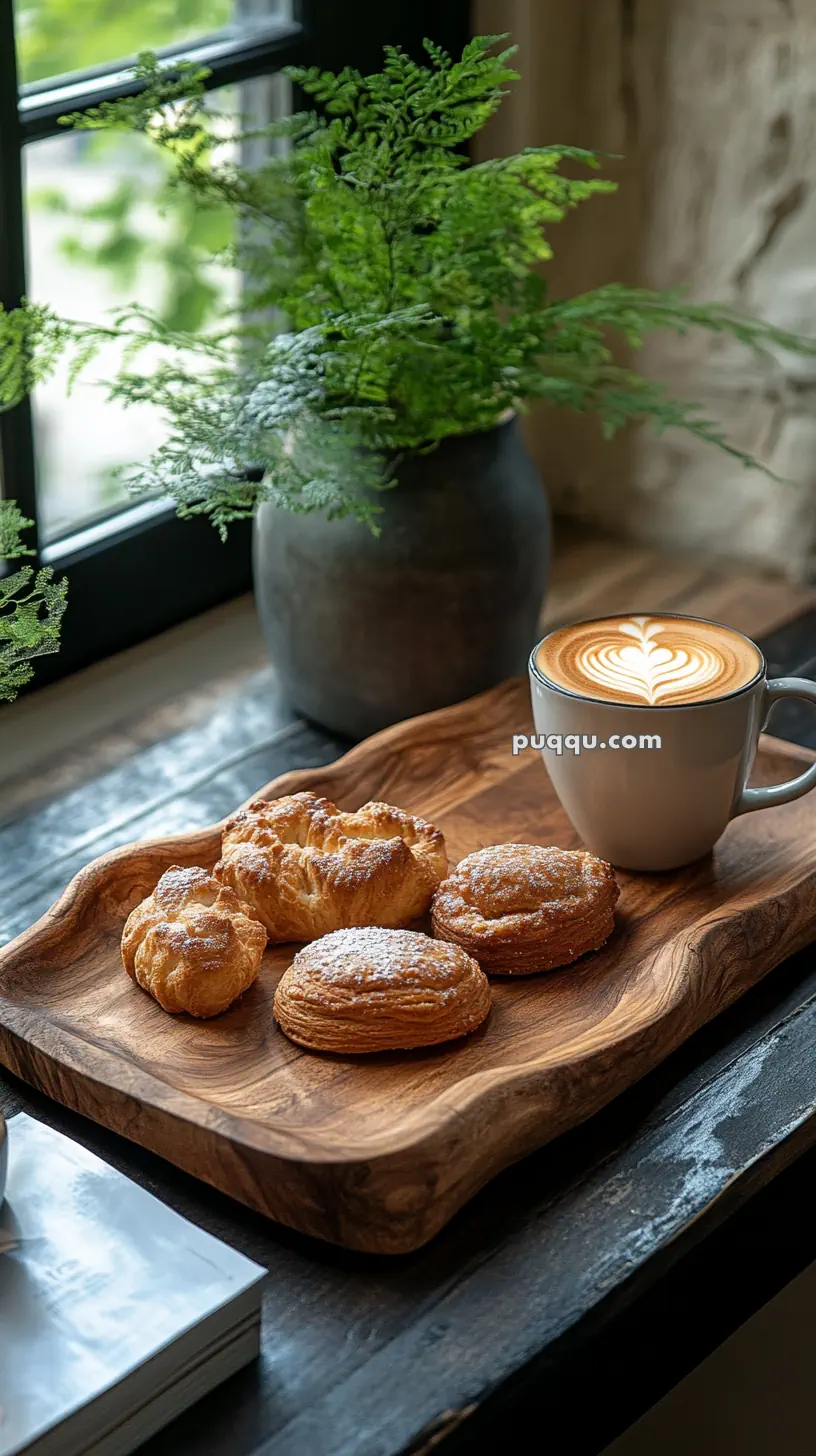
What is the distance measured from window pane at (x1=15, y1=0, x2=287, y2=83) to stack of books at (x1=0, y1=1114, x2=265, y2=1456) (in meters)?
0.85

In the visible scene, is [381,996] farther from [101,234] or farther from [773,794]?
[101,234]

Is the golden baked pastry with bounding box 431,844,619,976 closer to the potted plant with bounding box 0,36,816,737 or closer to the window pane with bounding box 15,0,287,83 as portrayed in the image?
the potted plant with bounding box 0,36,816,737

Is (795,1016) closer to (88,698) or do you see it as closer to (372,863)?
(372,863)

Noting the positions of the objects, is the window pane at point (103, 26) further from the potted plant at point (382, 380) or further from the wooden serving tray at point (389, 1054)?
the wooden serving tray at point (389, 1054)

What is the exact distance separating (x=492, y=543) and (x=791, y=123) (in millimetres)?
535

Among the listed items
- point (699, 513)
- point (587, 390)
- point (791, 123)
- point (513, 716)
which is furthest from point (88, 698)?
point (791, 123)

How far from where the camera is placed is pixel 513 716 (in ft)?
3.88

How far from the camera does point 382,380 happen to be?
1.05m

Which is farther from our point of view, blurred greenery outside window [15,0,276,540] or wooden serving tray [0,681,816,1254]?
blurred greenery outside window [15,0,276,540]

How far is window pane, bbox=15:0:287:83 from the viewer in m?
1.18

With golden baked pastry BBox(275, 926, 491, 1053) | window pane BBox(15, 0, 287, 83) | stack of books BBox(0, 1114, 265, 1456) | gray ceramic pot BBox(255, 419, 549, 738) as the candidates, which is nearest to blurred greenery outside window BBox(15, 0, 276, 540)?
window pane BBox(15, 0, 287, 83)

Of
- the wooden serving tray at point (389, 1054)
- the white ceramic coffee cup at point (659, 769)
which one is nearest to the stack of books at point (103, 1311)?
the wooden serving tray at point (389, 1054)

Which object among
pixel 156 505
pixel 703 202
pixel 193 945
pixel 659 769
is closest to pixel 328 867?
pixel 193 945

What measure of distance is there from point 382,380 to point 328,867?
35cm
